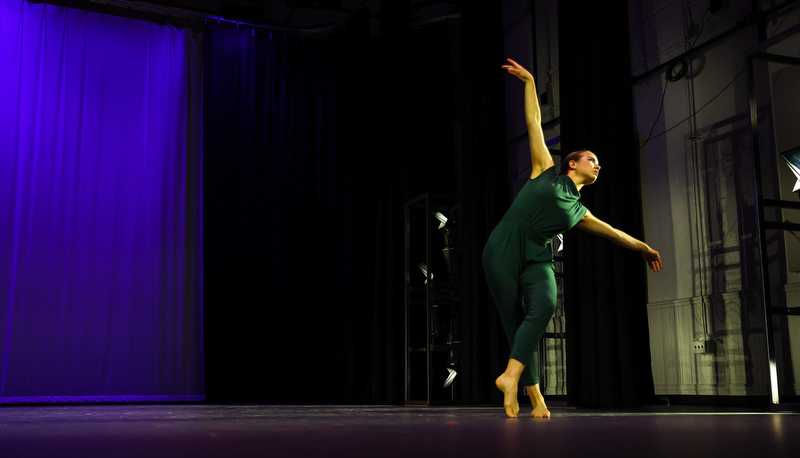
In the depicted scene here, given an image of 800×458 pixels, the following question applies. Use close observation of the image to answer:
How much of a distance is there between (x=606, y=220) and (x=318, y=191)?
3.26m

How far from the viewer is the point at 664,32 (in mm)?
4660

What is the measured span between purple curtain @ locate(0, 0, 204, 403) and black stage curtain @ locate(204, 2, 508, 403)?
285 mm

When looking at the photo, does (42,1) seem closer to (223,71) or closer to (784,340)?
(223,71)

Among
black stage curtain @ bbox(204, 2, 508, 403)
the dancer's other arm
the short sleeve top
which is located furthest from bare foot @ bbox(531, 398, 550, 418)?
black stage curtain @ bbox(204, 2, 508, 403)

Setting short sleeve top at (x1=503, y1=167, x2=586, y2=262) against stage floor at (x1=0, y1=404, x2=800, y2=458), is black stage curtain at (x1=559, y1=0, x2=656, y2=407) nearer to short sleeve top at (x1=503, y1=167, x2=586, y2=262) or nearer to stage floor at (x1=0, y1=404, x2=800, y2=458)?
short sleeve top at (x1=503, y1=167, x2=586, y2=262)

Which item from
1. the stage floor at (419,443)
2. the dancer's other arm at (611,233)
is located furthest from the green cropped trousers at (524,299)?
the stage floor at (419,443)

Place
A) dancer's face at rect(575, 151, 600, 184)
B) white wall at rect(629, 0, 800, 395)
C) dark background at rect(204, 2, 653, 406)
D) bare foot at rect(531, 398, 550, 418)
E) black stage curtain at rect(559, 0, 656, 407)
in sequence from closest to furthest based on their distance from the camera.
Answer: bare foot at rect(531, 398, 550, 418) → dancer's face at rect(575, 151, 600, 184) → white wall at rect(629, 0, 800, 395) → black stage curtain at rect(559, 0, 656, 407) → dark background at rect(204, 2, 653, 406)

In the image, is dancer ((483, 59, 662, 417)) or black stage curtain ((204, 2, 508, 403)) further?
black stage curtain ((204, 2, 508, 403))

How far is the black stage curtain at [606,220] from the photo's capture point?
13.2ft

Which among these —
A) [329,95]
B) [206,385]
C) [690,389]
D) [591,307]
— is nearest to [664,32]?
[591,307]

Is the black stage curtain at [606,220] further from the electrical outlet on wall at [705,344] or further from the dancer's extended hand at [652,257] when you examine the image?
the dancer's extended hand at [652,257]

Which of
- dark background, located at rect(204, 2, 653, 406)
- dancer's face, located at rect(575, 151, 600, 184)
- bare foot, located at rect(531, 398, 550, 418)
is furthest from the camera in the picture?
dark background, located at rect(204, 2, 653, 406)

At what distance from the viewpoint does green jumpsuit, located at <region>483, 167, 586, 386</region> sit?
2.74m

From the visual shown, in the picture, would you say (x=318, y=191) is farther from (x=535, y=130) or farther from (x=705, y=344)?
(x=535, y=130)
